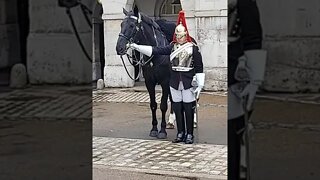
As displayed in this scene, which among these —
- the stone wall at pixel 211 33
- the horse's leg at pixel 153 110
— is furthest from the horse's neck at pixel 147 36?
the stone wall at pixel 211 33

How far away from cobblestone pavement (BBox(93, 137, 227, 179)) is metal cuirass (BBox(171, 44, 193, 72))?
1080 mm

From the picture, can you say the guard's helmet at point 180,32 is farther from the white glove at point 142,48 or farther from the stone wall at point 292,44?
the stone wall at point 292,44

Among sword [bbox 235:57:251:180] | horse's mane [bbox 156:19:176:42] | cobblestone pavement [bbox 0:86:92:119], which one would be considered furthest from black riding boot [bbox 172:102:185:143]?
sword [bbox 235:57:251:180]

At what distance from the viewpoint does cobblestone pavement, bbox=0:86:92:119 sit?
315cm

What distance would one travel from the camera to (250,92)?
295 centimetres

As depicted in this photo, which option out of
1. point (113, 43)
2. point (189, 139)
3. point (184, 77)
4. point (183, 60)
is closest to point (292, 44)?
point (183, 60)

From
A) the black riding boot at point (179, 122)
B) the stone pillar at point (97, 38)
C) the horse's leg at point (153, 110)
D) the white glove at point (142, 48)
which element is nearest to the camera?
the black riding boot at point (179, 122)

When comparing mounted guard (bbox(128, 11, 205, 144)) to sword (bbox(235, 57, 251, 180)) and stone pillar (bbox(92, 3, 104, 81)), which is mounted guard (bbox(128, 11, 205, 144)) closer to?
sword (bbox(235, 57, 251, 180))

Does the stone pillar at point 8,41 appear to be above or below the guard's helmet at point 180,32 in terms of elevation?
below

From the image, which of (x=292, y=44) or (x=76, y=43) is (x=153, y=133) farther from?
(x=292, y=44)

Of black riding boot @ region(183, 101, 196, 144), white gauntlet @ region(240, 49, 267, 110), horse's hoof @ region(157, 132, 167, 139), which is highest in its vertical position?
white gauntlet @ region(240, 49, 267, 110)

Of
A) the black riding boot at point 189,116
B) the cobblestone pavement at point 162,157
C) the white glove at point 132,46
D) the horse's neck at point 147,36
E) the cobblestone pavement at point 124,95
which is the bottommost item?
the cobblestone pavement at point 162,157

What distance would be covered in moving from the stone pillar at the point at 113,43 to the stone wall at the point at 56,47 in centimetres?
1340

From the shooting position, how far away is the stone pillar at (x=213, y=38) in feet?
50.4
